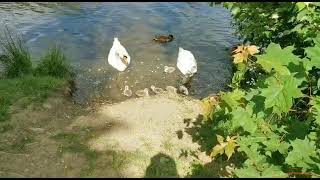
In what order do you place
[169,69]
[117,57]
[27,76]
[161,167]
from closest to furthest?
[161,167] → [27,76] → [117,57] → [169,69]

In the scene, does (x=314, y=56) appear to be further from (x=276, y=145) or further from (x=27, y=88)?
(x=27, y=88)

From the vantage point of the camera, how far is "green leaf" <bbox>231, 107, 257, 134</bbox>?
12.9 feet

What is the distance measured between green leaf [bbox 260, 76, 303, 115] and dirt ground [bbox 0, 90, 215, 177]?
115 inches

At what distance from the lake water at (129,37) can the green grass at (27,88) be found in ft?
2.26

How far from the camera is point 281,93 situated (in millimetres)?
A: 3334

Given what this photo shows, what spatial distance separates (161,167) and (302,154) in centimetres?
310

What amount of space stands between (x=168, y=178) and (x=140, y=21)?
898 cm

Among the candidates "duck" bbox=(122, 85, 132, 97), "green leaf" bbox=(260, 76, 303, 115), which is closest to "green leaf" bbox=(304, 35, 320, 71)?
"green leaf" bbox=(260, 76, 303, 115)

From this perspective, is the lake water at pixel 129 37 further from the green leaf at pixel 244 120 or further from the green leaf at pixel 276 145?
the green leaf at pixel 276 145

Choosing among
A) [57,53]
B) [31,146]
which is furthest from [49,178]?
[57,53]

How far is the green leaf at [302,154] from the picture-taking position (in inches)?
127

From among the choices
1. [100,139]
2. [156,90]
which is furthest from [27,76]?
[100,139]

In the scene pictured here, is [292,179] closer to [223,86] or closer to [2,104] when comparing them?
[2,104]

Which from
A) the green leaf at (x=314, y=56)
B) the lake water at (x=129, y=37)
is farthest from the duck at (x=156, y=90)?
the green leaf at (x=314, y=56)
